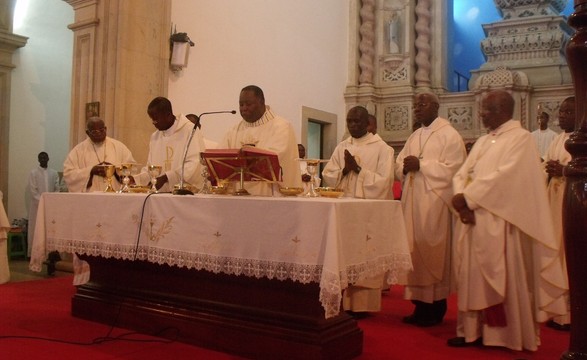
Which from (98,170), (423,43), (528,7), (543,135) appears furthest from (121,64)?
(528,7)

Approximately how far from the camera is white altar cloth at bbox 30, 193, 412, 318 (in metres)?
3.48

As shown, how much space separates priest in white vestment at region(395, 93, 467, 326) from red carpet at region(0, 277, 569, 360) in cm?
25

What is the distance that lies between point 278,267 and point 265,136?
1774 mm

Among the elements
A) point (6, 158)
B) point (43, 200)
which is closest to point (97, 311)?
point (43, 200)

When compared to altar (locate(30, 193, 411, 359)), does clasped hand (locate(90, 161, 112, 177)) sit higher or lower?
higher

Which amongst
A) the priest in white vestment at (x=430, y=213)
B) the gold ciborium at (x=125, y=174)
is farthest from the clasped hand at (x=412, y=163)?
the gold ciborium at (x=125, y=174)

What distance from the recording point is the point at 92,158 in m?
6.75

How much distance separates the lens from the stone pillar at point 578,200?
2086mm

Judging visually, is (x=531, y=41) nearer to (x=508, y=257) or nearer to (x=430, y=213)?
(x=430, y=213)

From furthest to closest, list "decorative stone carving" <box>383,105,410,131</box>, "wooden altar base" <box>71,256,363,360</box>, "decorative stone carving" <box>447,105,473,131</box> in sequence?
"decorative stone carving" <box>383,105,410,131</box>, "decorative stone carving" <box>447,105,473,131</box>, "wooden altar base" <box>71,256,363,360</box>

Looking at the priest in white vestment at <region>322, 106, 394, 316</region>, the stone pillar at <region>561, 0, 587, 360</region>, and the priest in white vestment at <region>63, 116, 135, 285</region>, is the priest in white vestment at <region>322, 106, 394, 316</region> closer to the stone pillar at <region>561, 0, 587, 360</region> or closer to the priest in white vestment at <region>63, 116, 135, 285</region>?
the priest in white vestment at <region>63, 116, 135, 285</region>

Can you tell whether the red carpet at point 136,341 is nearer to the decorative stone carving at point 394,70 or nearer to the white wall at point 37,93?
the white wall at point 37,93

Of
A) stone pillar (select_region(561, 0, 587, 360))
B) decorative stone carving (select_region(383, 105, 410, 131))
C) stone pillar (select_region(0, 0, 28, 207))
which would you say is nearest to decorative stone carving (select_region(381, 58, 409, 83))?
decorative stone carving (select_region(383, 105, 410, 131))

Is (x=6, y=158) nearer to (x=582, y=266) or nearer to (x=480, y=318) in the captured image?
(x=480, y=318)
